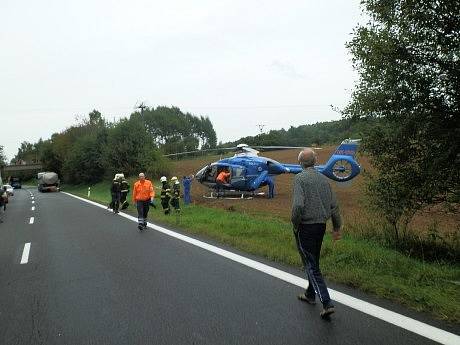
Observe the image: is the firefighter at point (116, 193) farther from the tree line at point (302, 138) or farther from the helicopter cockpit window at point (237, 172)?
the tree line at point (302, 138)

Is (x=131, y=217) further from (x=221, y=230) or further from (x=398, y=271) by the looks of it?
(x=398, y=271)

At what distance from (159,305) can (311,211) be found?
7.50ft

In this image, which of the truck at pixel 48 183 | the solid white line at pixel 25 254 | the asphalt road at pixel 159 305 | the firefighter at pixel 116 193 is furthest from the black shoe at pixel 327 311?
the truck at pixel 48 183

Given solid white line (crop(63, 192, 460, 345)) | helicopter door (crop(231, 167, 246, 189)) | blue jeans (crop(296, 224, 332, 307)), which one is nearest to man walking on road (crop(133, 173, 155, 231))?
solid white line (crop(63, 192, 460, 345))

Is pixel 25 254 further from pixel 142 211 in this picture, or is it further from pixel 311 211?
pixel 311 211

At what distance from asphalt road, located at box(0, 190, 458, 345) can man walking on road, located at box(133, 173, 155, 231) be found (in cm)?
400

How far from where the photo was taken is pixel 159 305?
20.8 feet

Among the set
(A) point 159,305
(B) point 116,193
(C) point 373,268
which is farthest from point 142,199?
(A) point 159,305

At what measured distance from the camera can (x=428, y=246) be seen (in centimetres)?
1121

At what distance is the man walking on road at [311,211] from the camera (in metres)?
5.73

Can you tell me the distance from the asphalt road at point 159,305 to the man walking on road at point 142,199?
4003 mm

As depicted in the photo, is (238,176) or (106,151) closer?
(238,176)

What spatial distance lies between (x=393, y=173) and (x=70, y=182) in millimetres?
71329

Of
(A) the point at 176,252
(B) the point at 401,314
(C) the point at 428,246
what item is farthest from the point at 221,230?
(B) the point at 401,314
